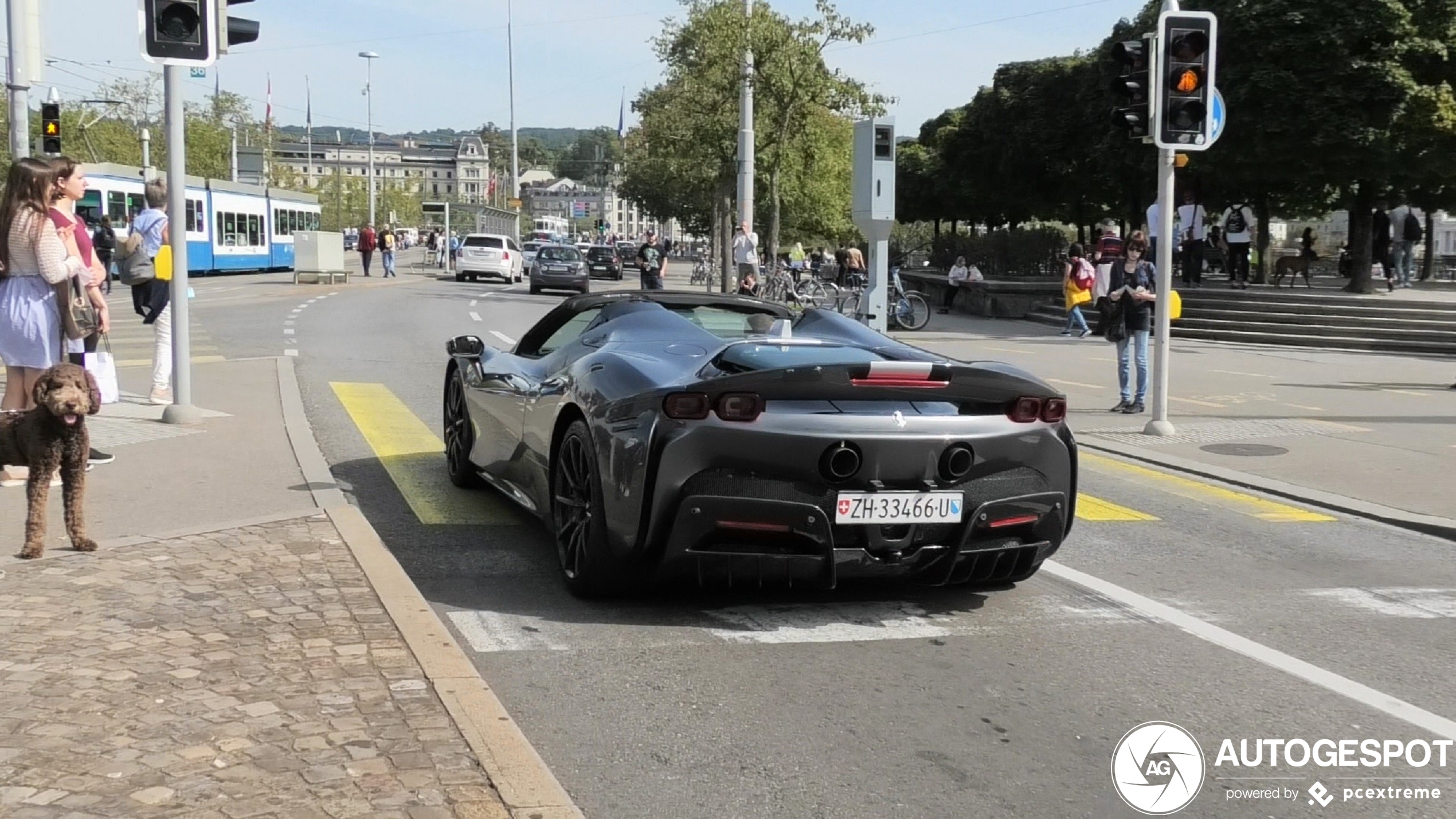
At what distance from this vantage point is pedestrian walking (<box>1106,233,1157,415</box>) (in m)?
13.9

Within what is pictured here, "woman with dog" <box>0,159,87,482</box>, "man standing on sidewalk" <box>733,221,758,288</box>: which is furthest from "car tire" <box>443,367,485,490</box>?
"man standing on sidewalk" <box>733,221,758,288</box>

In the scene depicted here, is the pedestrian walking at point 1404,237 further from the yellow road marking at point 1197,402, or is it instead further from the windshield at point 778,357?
the windshield at point 778,357

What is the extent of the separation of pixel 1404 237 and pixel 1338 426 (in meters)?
20.3

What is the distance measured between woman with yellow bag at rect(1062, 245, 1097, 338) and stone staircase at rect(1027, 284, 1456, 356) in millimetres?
1608

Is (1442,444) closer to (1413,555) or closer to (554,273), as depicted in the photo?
(1413,555)

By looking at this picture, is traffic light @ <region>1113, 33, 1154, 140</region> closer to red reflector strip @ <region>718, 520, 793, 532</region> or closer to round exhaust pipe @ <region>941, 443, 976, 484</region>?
round exhaust pipe @ <region>941, 443, 976, 484</region>

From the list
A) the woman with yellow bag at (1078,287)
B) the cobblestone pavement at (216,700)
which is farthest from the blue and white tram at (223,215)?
the cobblestone pavement at (216,700)

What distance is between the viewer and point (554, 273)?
4091 centimetres

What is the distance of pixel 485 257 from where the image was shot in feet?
153

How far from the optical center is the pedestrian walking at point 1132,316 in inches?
547

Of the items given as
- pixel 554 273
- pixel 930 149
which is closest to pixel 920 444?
pixel 554 273

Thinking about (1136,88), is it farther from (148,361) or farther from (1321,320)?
(1321,320)

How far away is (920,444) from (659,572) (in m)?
1.09

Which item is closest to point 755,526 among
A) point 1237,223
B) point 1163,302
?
point 1163,302
